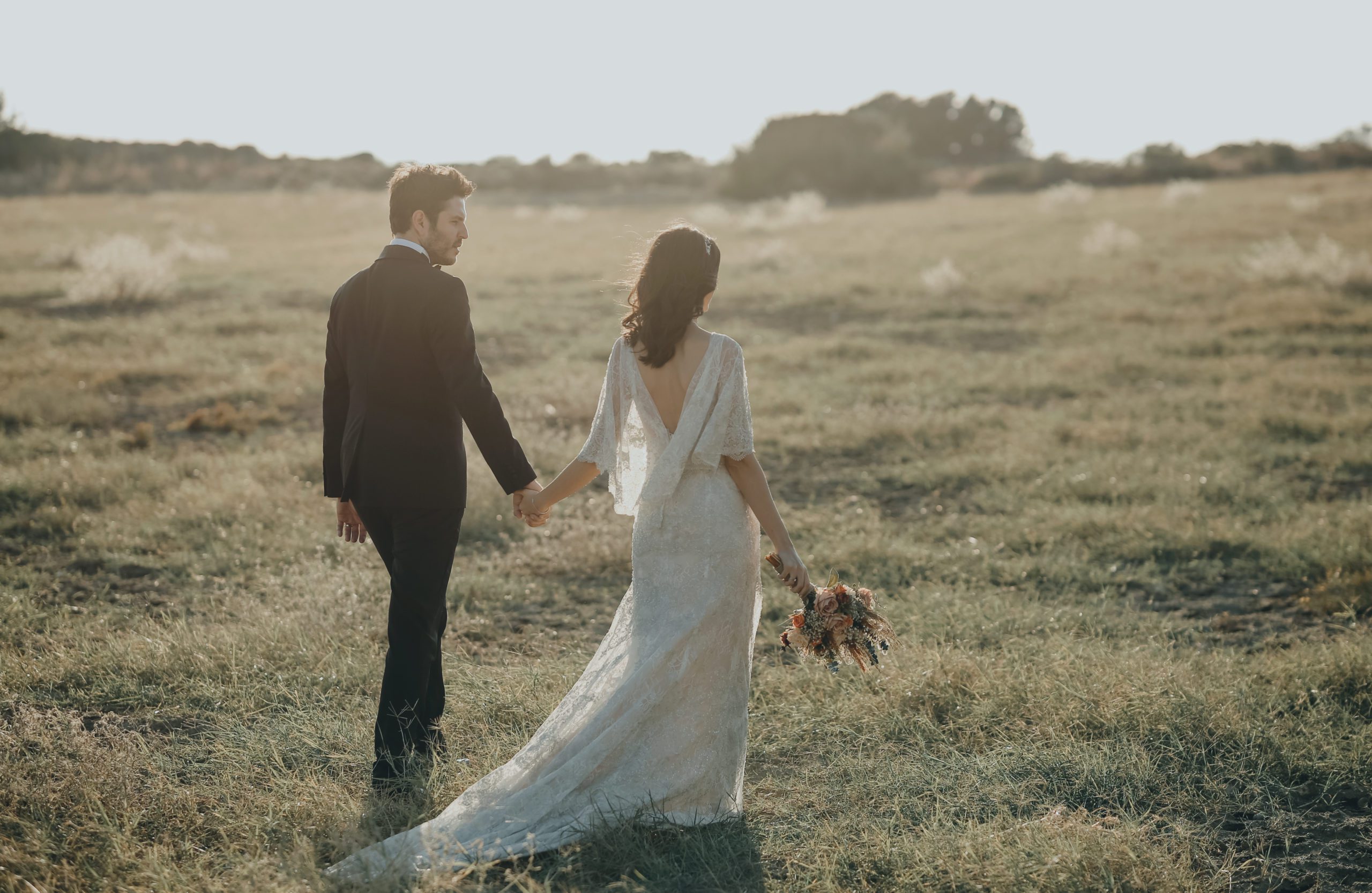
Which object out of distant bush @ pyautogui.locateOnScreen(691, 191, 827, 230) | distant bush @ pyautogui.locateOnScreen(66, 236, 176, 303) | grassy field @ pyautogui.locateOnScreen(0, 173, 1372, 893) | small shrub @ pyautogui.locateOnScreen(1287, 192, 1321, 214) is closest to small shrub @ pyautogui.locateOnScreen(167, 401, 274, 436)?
grassy field @ pyautogui.locateOnScreen(0, 173, 1372, 893)

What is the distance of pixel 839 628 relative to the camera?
3.70 meters

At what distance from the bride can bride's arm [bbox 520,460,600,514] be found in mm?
290

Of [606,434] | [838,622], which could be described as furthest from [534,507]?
[838,622]

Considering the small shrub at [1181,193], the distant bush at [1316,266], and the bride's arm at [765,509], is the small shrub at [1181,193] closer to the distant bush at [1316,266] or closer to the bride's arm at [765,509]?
the distant bush at [1316,266]

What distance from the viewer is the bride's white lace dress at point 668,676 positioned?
3467 mm

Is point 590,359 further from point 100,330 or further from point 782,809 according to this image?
point 782,809

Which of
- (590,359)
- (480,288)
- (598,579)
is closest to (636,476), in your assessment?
(598,579)

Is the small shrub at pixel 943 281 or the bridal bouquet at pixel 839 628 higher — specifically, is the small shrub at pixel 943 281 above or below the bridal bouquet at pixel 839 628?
above

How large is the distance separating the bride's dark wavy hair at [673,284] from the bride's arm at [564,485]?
558 millimetres

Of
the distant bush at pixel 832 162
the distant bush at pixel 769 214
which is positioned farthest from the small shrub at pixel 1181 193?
the distant bush at pixel 832 162

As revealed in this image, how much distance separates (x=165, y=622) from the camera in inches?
222

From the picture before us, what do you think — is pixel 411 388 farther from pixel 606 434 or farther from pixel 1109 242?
pixel 1109 242

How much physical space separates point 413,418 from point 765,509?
4.27 feet

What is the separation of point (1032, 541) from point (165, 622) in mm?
5428
